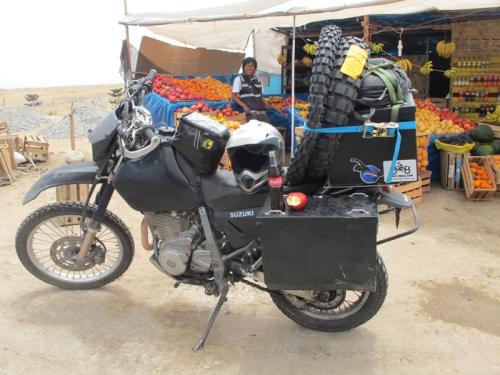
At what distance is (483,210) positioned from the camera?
19.6 feet

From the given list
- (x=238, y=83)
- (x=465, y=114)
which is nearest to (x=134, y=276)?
(x=238, y=83)

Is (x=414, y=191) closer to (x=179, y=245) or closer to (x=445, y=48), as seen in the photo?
(x=179, y=245)

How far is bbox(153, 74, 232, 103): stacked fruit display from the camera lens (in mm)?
8734

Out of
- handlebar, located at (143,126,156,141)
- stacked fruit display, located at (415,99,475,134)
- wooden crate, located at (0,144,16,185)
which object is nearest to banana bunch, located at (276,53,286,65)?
stacked fruit display, located at (415,99,475,134)

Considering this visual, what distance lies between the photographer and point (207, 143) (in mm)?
2879

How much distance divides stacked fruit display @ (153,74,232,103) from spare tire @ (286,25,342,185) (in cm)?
612

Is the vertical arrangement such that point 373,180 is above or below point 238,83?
below

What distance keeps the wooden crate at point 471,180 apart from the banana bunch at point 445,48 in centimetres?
353

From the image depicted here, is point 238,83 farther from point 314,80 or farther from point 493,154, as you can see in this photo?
point 314,80

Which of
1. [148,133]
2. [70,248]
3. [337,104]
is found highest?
[337,104]

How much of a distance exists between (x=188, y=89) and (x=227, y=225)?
6.58 meters

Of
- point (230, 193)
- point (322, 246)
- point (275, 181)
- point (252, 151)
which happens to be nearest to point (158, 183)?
point (230, 193)

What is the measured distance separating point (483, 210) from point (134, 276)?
426 cm

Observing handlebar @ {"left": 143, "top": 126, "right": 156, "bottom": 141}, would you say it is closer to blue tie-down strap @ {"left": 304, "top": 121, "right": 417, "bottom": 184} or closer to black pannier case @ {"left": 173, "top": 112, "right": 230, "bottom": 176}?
black pannier case @ {"left": 173, "top": 112, "right": 230, "bottom": 176}
